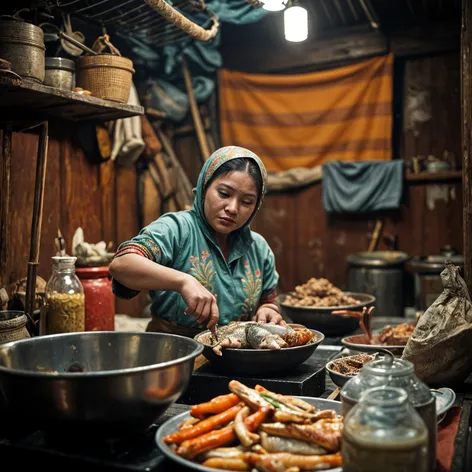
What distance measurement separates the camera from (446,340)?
203cm

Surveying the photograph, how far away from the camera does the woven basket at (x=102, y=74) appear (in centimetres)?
387

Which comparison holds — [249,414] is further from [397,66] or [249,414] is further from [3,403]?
[397,66]

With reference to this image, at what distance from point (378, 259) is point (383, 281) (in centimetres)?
24

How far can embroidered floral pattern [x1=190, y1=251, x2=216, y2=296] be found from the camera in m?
2.66

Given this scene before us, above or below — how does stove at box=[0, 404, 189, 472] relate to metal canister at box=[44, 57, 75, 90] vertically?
below

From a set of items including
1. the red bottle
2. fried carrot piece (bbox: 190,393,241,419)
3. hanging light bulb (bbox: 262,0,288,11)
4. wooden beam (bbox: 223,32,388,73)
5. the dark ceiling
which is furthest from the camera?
wooden beam (bbox: 223,32,388,73)

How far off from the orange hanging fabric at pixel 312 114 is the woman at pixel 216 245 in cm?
361

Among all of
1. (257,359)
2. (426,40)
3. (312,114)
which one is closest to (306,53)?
(312,114)

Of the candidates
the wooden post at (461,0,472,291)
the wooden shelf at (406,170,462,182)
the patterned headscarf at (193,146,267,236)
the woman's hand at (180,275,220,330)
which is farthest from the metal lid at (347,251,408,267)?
the woman's hand at (180,275,220,330)

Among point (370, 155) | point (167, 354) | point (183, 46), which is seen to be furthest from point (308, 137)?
point (167, 354)

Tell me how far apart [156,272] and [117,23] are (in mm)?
2802

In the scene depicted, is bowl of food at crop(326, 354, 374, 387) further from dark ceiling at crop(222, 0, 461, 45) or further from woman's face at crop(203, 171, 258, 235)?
dark ceiling at crop(222, 0, 461, 45)

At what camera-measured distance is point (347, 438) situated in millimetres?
1238

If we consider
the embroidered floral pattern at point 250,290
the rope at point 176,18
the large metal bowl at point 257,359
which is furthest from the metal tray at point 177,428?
the rope at point 176,18
